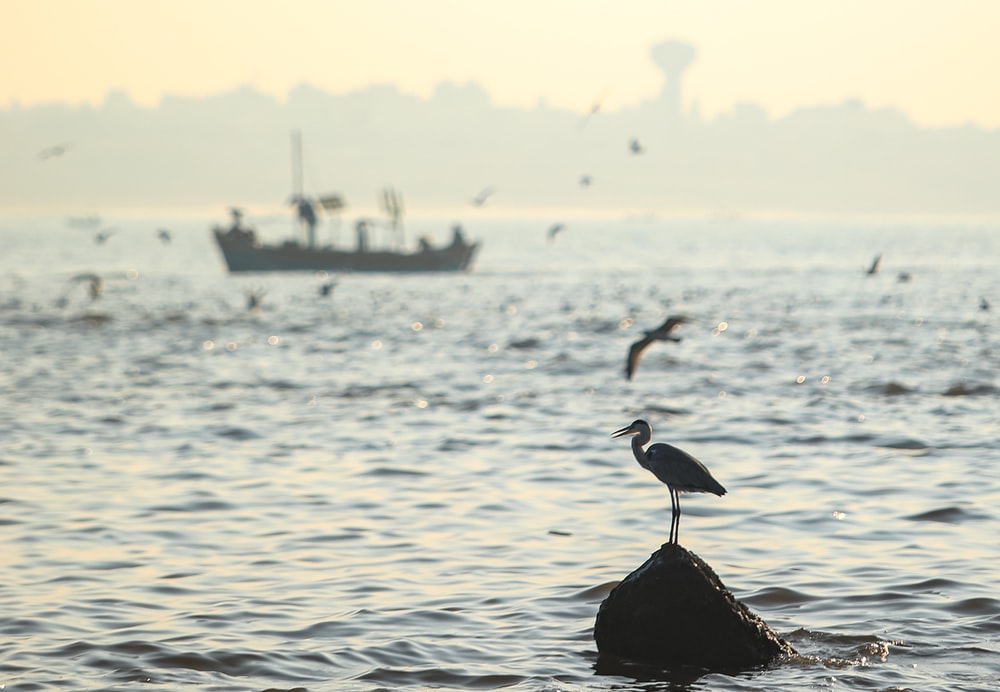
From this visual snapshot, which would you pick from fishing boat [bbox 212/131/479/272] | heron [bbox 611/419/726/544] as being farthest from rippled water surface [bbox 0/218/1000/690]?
fishing boat [bbox 212/131/479/272]

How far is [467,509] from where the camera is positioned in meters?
15.8

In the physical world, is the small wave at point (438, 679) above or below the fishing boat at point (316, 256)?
below

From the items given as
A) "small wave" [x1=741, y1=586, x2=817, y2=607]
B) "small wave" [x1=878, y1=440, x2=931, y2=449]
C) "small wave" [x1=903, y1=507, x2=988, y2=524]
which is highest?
"small wave" [x1=878, y1=440, x2=931, y2=449]

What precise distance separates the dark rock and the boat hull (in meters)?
76.1

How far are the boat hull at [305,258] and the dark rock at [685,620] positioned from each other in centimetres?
7615

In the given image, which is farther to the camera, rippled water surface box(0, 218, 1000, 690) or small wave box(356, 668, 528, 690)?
rippled water surface box(0, 218, 1000, 690)

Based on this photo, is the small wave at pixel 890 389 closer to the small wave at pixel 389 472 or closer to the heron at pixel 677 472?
the small wave at pixel 389 472

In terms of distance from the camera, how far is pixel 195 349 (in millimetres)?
37781

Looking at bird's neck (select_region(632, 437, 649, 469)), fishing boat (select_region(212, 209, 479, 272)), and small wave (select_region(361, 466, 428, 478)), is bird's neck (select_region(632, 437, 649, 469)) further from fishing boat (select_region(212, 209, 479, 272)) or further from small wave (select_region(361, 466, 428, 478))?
fishing boat (select_region(212, 209, 479, 272))

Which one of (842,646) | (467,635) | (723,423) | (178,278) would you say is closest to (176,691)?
(467,635)

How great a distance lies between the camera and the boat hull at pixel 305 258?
85.4 metres

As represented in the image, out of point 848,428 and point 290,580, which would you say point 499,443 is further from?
point 290,580

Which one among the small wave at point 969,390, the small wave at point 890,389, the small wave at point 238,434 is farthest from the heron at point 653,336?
the small wave at point 969,390

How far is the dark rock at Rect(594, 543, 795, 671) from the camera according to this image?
9.79 meters
